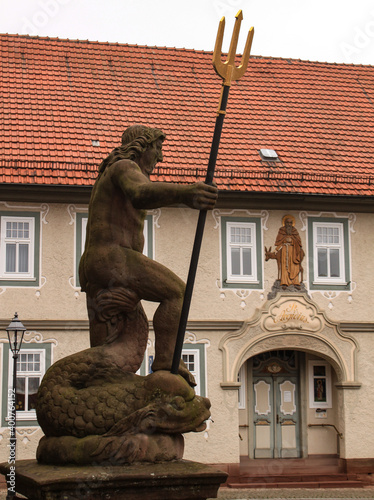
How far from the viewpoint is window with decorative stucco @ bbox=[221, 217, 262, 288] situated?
65.0 ft

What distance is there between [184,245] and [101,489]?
46.0 ft

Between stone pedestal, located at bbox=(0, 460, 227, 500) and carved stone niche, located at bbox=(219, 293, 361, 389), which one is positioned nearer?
stone pedestal, located at bbox=(0, 460, 227, 500)

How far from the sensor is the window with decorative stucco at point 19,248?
747 inches

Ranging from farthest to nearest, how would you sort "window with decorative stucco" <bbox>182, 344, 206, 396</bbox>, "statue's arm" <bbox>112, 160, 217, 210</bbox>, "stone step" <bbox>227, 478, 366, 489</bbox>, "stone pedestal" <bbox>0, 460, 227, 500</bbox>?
"window with decorative stucco" <bbox>182, 344, 206, 396</bbox>
"stone step" <bbox>227, 478, 366, 489</bbox>
"statue's arm" <bbox>112, 160, 217, 210</bbox>
"stone pedestal" <bbox>0, 460, 227, 500</bbox>

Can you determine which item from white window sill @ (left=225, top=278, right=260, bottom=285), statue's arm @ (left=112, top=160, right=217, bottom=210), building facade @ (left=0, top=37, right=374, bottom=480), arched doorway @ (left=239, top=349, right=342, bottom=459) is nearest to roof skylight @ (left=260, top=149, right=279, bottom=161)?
building facade @ (left=0, top=37, right=374, bottom=480)

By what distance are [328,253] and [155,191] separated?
14.7 metres

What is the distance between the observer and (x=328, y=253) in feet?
66.7

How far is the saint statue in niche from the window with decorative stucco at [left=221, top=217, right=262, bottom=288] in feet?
1.03

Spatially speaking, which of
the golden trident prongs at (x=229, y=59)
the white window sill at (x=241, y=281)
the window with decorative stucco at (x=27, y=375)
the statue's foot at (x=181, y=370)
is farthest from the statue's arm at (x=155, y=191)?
the white window sill at (x=241, y=281)

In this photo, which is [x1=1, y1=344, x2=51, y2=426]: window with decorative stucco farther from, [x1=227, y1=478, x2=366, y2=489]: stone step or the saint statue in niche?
the saint statue in niche

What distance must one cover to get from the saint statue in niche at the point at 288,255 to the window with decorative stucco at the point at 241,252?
313 mm

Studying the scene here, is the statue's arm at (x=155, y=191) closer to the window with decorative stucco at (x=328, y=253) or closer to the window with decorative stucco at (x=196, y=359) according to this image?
the window with decorative stucco at (x=196, y=359)

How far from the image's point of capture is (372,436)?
1994 cm

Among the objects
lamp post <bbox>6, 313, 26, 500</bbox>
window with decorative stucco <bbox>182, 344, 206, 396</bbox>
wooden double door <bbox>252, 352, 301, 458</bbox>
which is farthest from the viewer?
wooden double door <bbox>252, 352, 301, 458</bbox>
